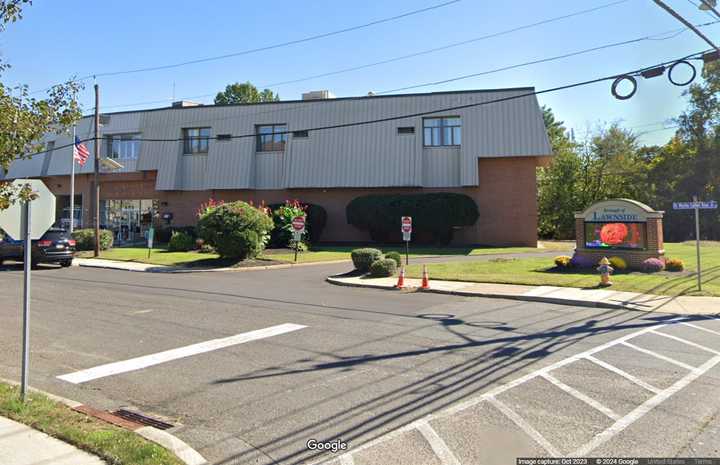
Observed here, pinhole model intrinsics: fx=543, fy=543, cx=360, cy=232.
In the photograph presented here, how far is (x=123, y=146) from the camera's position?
131 ft

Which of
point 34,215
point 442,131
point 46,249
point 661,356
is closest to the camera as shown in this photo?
point 34,215

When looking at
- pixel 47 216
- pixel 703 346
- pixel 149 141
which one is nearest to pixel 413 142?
pixel 149 141

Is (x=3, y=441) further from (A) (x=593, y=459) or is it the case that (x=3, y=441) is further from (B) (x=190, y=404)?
(A) (x=593, y=459)

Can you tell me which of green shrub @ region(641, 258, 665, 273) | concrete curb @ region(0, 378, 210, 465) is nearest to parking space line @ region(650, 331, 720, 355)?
concrete curb @ region(0, 378, 210, 465)

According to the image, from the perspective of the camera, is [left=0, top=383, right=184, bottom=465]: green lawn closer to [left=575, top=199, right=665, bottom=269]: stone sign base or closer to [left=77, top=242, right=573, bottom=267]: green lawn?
[left=77, top=242, right=573, bottom=267]: green lawn

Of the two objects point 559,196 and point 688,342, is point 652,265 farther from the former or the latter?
point 559,196

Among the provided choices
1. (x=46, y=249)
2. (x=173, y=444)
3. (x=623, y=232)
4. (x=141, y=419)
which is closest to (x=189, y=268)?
(x=46, y=249)

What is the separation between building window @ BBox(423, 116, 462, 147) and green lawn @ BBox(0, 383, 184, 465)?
29623 millimetres

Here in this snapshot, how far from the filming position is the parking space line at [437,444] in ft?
13.9

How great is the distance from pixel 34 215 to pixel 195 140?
33.4 metres

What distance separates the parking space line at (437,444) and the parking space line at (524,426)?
790mm

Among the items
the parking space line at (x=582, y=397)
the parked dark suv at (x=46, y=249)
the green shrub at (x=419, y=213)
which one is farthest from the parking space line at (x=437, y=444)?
the green shrub at (x=419, y=213)

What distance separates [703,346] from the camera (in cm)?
830

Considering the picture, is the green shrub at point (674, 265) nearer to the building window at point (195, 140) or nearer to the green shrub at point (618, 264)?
the green shrub at point (618, 264)
